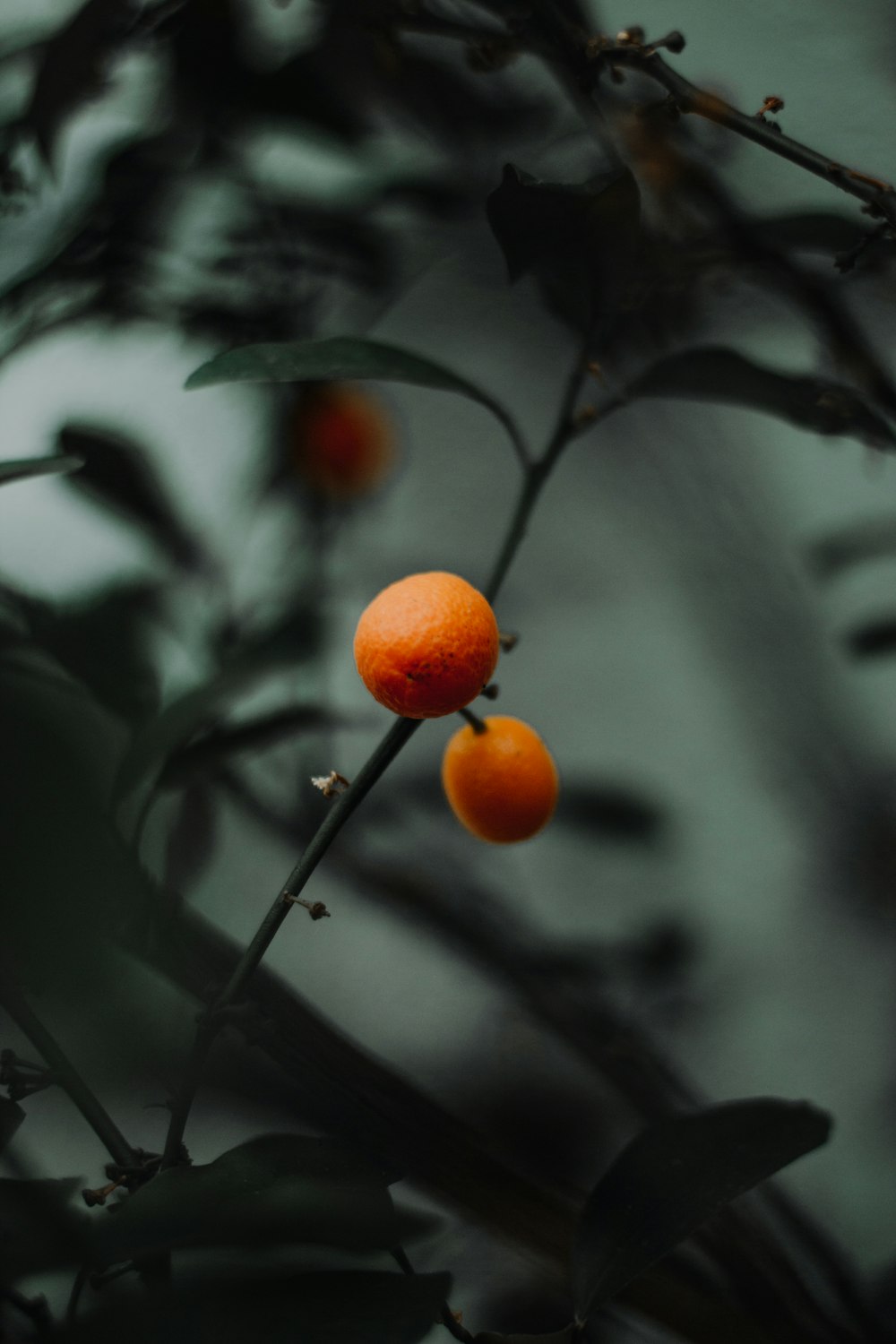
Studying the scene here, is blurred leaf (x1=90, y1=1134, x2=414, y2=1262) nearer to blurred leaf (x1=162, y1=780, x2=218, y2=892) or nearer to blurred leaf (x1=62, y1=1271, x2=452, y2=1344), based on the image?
blurred leaf (x1=62, y1=1271, x2=452, y2=1344)

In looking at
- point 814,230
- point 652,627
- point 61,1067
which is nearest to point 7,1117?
point 61,1067

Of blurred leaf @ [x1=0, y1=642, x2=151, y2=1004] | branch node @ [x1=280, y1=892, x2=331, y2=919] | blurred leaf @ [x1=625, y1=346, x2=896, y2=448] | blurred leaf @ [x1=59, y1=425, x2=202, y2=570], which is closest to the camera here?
blurred leaf @ [x1=0, y1=642, x2=151, y2=1004]

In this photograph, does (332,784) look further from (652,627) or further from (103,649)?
(652,627)

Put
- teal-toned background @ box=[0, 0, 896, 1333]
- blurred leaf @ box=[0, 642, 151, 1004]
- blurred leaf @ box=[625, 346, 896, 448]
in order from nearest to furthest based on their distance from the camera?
1. blurred leaf @ box=[0, 642, 151, 1004]
2. blurred leaf @ box=[625, 346, 896, 448]
3. teal-toned background @ box=[0, 0, 896, 1333]

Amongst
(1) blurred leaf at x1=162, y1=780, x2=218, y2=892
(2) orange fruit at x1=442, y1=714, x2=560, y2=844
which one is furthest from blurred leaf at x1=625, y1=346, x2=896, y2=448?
(1) blurred leaf at x1=162, y1=780, x2=218, y2=892

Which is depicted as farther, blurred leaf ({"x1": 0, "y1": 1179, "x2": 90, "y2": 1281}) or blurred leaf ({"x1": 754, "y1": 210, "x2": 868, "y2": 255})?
blurred leaf ({"x1": 754, "y1": 210, "x2": 868, "y2": 255})
